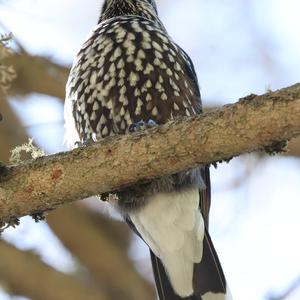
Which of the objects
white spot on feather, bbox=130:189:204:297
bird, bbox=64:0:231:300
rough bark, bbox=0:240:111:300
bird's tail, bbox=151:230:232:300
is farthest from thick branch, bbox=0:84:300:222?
rough bark, bbox=0:240:111:300

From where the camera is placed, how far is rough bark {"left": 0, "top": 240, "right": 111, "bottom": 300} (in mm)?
3777

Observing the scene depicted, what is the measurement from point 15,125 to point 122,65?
3.11 ft

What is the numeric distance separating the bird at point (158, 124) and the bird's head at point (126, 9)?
22.8 inches

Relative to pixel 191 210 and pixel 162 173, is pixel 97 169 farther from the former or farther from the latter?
pixel 191 210

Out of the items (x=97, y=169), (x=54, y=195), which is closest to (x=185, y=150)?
(x=97, y=169)

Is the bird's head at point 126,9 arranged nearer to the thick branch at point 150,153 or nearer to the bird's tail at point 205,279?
the bird's tail at point 205,279

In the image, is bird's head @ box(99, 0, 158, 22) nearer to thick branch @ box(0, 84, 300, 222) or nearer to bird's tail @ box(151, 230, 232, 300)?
bird's tail @ box(151, 230, 232, 300)

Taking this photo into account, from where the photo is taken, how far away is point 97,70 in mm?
3646

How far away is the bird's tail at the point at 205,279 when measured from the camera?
3473mm

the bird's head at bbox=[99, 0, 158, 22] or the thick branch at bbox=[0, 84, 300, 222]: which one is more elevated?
the bird's head at bbox=[99, 0, 158, 22]

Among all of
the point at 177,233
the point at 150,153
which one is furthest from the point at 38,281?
the point at 150,153

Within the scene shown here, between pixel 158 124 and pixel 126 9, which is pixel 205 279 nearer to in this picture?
pixel 158 124

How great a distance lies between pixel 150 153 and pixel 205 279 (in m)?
1.13

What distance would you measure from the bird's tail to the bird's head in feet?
4.54
